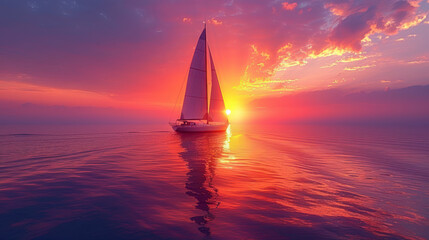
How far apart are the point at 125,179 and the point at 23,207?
3588 mm

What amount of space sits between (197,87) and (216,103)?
6.60m

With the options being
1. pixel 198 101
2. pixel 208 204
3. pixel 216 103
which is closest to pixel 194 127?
pixel 198 101

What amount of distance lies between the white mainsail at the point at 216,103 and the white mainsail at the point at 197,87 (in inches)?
105

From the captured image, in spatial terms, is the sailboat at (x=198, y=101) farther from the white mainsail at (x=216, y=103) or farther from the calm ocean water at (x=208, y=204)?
the calm ocean water at (x=208, y=204)

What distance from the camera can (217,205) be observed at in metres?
6.13

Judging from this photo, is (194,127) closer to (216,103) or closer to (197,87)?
(197,87)

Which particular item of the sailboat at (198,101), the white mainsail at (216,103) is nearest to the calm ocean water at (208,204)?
the sailboat at (198,101)

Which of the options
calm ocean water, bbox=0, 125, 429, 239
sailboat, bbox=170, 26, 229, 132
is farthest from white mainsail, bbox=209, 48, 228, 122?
calm ocean water, bbox=0, 125, 429, 239

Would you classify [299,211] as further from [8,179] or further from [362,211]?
[8,179]

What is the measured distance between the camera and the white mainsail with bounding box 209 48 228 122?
139ft

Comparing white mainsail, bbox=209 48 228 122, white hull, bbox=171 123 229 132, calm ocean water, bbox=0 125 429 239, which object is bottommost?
calm ocean water, bbox=0 125 429 239

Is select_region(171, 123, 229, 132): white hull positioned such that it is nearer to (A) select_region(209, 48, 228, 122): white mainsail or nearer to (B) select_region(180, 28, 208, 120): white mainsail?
(B) select_region(180, 28, 208, 120): white mainsail

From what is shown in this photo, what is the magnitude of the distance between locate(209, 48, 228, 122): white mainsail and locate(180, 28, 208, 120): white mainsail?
8.79 ft

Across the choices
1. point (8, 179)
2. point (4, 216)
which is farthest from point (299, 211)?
point (8, 179)
